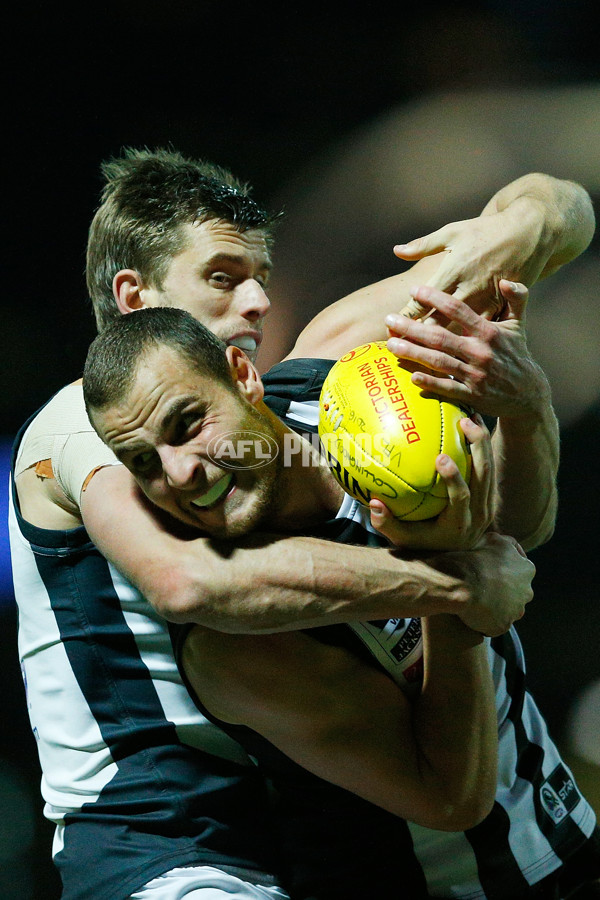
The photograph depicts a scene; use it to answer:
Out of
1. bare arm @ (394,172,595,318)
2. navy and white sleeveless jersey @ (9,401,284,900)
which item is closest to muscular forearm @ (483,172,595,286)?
bare arm @ (394,172,595,318)

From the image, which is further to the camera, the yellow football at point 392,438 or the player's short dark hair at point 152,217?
the player's short dark hair at point 152,217

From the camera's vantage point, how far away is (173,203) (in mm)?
1720

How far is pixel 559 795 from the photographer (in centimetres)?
157

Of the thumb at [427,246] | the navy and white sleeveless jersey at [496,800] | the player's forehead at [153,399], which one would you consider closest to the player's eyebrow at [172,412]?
the player's forehead at [153,399]

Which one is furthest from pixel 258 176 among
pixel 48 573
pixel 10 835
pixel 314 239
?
pixel 10 835

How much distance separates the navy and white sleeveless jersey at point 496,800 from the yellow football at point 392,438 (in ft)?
0.84

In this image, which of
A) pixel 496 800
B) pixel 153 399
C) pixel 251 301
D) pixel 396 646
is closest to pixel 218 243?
pixel 251 301

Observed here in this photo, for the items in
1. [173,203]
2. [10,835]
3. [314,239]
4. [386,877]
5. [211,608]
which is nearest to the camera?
[211,608]

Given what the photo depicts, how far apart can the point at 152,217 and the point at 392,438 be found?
0.92m

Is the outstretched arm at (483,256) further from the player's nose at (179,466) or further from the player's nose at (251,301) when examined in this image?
the player's nose at (179,466)

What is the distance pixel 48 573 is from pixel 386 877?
2.61 ft

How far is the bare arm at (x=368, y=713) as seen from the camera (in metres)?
1.21

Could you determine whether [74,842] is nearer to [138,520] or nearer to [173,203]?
[138,520]

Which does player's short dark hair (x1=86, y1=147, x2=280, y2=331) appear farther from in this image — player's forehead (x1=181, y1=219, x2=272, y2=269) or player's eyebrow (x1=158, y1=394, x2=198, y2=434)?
player's eyebrow (x1=158, y1=394, x2=198, y2=434)
